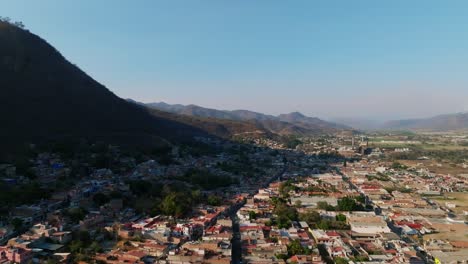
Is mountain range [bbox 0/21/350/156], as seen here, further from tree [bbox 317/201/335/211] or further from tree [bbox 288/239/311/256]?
Answer: tree [bbox 288/239/311/256]

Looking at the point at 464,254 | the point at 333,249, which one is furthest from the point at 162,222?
the point at 464,254

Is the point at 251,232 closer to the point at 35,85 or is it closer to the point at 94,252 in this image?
the point at 94,252

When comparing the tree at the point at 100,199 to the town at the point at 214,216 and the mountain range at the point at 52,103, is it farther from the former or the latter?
the mountain range at the point at 52,103

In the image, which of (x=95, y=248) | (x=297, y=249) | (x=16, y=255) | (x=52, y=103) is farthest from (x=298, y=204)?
(x=52, y=103)

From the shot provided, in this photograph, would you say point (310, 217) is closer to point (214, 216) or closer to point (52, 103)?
point (214, 216)

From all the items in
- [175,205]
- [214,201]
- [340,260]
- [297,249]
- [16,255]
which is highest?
[175,205]

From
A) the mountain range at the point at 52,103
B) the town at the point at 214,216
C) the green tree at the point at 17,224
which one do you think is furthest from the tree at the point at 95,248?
the mountain range at the point at 52,103
